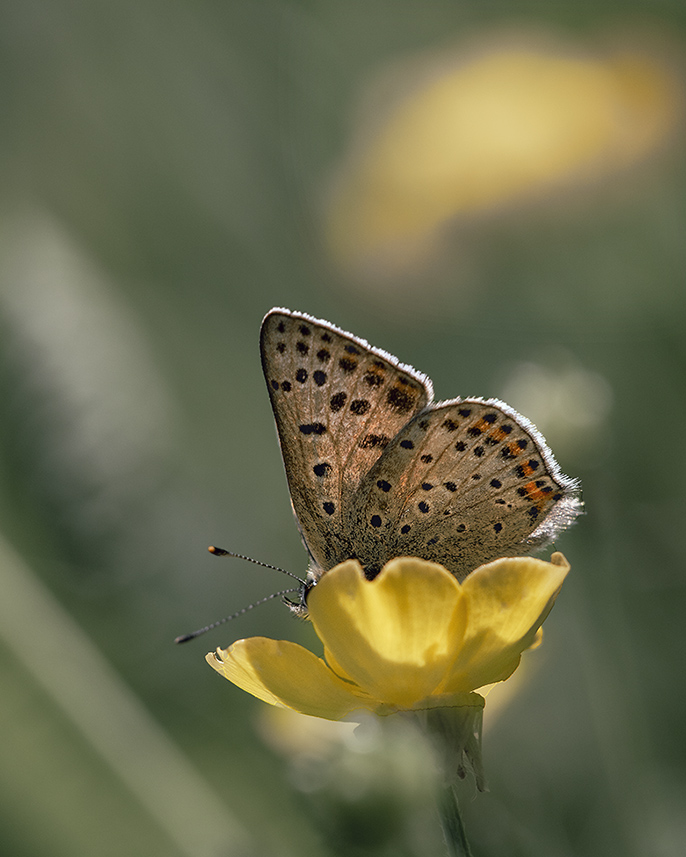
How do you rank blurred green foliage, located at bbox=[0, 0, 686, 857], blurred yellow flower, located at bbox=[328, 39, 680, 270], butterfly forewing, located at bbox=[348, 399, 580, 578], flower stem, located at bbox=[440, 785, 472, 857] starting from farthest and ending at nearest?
blurred yellow flower, located at bbox=[328, 39, 680, 270] → blurred green foliage, located at bbox=[0, 0, 686, 857] → butterfly forewing, located at bbox=[348, 399, 580, 578] → flower stem, located at bbox=[440, 785, 472, 857]

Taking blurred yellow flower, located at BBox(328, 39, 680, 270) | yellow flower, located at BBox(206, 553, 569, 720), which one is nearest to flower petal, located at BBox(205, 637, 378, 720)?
yellow flower, located at BBox(206, 553, 569, 720)

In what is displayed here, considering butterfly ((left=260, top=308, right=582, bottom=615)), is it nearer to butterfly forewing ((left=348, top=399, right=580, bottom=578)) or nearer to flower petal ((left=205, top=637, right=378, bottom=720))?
butterfly forewing ((left=348, top=399, right=580, bottom=578))

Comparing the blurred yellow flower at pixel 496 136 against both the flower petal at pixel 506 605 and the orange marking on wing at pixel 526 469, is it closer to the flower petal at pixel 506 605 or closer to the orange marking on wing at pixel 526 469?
the orange marking on wing at pixel 526 469

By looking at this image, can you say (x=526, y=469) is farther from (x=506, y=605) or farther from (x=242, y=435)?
(x=242, y=435)

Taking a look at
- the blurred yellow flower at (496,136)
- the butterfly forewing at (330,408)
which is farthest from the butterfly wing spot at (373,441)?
the blurred yellow flower at (496,136)

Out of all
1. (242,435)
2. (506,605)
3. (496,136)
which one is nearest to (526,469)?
(506,605)
